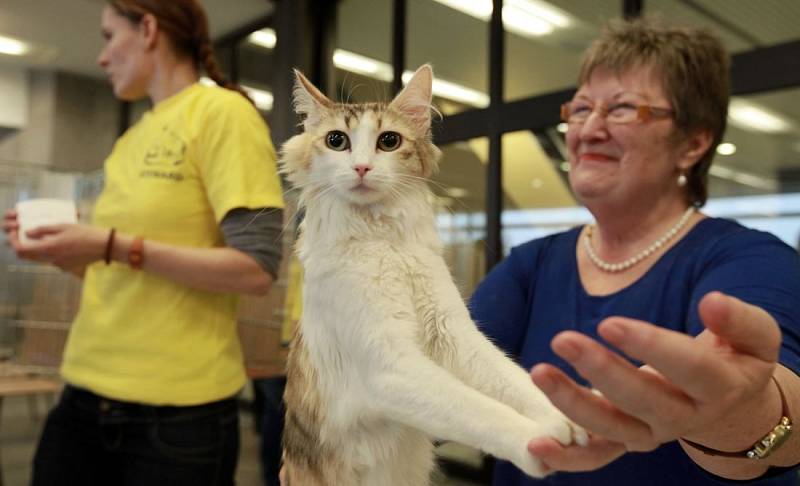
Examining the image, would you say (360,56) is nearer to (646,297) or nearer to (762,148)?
(646,297)

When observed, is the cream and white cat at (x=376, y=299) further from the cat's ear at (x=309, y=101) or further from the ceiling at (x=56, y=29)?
the ceiling at (x=56, y=29)

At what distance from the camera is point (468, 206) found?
110 cm

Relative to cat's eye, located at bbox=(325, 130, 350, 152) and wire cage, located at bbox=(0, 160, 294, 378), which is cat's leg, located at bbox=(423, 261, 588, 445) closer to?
cat's eye, located at bbox=(325, 130, 350, 152)

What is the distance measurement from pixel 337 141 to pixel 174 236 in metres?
0.74

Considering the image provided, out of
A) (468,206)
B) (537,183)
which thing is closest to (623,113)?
(468,206)

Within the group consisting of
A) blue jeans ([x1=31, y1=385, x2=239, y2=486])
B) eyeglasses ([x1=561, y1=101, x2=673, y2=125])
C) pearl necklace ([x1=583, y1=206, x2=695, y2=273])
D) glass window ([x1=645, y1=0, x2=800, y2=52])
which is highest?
glass window ([x1=645, y1=0, x2=800, y2=52])

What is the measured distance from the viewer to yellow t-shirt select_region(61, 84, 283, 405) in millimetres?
1149

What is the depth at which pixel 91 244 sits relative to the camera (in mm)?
1162

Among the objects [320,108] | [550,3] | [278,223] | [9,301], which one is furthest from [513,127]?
[9,301]

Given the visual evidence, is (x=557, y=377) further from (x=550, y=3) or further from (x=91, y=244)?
(x=550, y=3)

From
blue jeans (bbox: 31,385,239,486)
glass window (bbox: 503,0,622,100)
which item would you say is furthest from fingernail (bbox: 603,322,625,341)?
glass window (bbox: 503,0,622,100)

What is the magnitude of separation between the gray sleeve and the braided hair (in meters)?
0.28

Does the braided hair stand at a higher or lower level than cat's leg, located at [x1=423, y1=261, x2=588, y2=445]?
higher

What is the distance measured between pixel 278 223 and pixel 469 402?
789 millimetres
